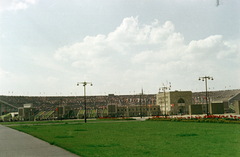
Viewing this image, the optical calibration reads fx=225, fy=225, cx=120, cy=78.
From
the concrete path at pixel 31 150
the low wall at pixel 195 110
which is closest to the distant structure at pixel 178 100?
the low wall at pixel 195 110

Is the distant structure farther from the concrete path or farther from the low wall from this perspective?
the concrete path

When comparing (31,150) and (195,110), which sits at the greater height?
(31,150)

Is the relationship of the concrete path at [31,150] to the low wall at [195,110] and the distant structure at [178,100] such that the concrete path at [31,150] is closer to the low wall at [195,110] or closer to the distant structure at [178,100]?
the low wall at [195,110]

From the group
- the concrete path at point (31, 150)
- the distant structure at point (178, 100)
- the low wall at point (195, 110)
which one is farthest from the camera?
the distant structure at point (178, 100)

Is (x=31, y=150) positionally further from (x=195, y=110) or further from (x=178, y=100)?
(x=178, y=100)

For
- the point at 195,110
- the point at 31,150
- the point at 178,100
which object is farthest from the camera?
the point at 178,100

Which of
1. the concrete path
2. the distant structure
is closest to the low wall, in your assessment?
the distant structure

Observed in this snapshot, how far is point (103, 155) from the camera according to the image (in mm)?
9781

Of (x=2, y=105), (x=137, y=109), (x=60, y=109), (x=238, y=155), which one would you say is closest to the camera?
(x=238, y=155)

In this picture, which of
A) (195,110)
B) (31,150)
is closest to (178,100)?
(195,110)

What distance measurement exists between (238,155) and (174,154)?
8.18 ft

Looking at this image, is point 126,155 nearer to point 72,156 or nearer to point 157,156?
point 157,156

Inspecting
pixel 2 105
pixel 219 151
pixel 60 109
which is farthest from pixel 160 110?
pixel 219 151

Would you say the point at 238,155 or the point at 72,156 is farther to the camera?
the point at 72,156
